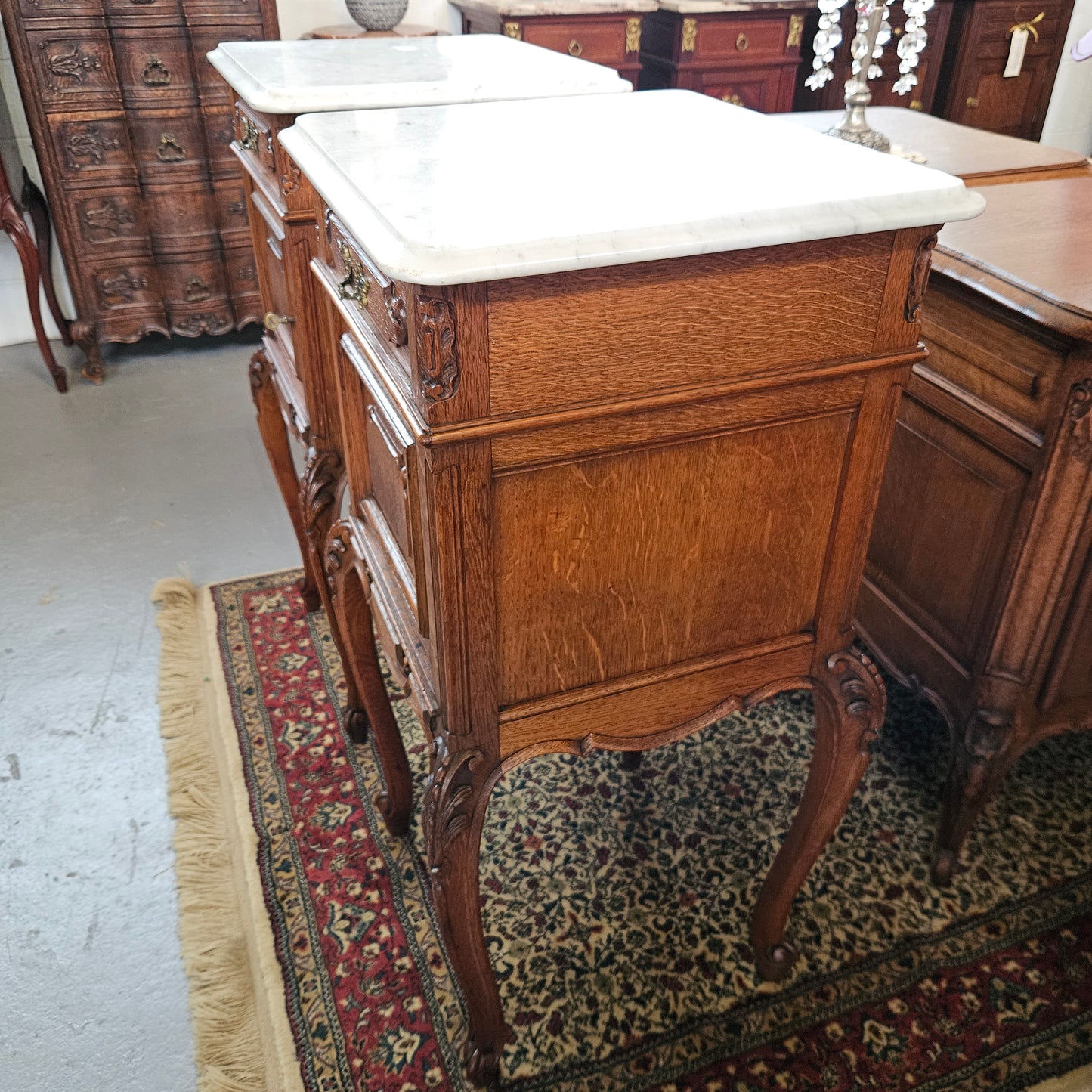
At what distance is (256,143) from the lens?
5.44 ft

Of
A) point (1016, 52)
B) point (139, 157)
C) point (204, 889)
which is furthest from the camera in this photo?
point (1016, 52)

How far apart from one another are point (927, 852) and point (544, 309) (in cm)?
128

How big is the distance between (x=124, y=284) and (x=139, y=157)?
0.42 meters

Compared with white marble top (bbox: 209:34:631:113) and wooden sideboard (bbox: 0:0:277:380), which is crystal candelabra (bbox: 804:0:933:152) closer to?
white marble top (bbox: 209:34:631:113)

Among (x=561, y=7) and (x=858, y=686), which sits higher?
(x=561, y=7)

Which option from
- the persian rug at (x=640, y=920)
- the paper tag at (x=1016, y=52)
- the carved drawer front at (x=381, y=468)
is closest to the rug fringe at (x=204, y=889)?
the persian rug at (x=640, y=920)

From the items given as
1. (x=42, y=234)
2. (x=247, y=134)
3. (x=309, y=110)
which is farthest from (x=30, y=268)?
(x=309, y=110)

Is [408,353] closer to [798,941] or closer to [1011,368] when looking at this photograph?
[1011,368]

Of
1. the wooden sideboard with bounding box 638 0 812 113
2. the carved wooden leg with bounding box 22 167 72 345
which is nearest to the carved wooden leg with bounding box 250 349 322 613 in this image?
the carved wooden leg with bounding box 22 167 72 345

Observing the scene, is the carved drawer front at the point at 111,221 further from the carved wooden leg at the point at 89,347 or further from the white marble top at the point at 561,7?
the white marble top at the point at 561,7

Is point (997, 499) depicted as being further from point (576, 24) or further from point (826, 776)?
point (576, 24)

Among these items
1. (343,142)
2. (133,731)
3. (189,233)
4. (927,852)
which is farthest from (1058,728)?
(189,233)

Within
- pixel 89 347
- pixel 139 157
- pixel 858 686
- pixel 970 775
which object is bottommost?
pixel 89 347

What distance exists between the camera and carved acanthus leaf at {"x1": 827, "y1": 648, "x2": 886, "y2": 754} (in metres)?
1.20
